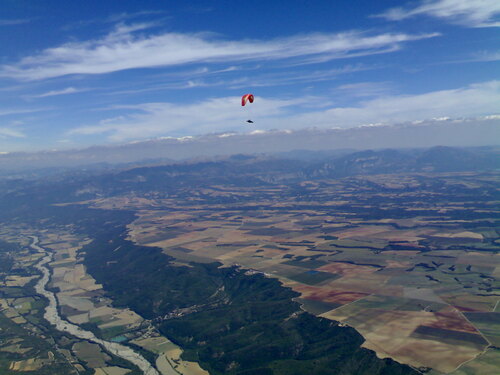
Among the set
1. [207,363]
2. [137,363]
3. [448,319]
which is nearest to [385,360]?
[448,319]

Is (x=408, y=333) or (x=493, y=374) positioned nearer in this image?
(x=493, y=374)

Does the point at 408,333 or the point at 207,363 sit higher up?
the point at 408,333

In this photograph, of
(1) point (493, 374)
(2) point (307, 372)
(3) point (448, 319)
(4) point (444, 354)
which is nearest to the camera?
(1) point (493, 374)

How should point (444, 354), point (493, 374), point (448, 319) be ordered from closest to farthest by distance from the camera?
1. point (493, 374)
2. point (444, 354)
3. point (448, 319)

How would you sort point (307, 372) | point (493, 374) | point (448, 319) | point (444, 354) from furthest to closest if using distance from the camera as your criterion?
point (448, 319) < point (307, 372) < point (444, 354) < point (493, 374)

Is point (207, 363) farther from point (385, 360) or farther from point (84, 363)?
point (385, 360)

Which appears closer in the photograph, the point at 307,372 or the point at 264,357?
the point at 307,372

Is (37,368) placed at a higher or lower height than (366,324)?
lower

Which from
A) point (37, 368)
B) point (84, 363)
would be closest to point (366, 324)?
point (84, 363)

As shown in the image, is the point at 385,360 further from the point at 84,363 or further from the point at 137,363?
the point at 84,363
